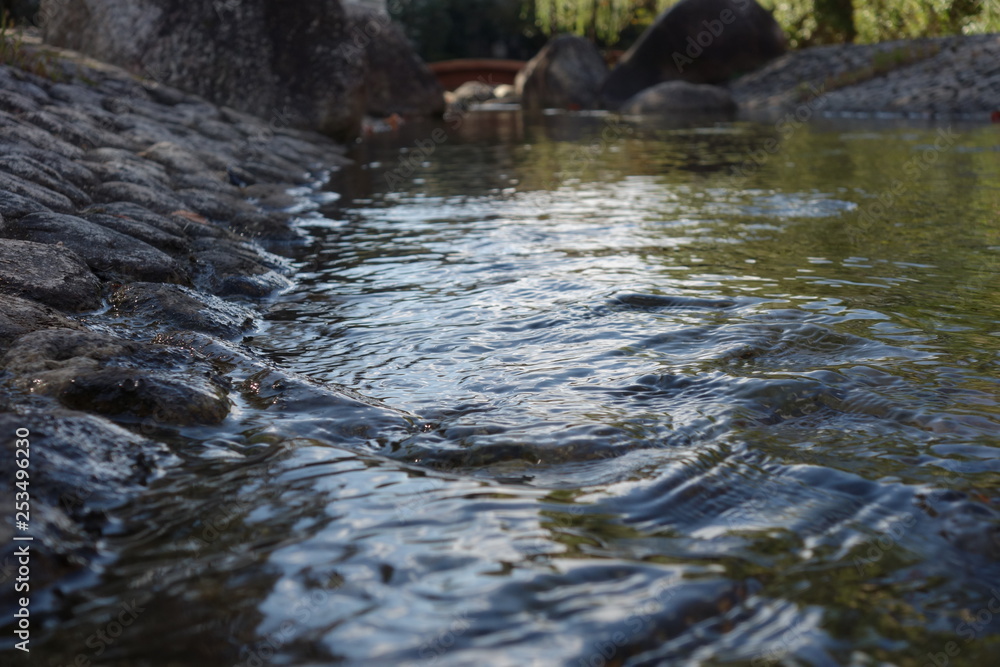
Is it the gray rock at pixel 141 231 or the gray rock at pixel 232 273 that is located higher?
the gray rock at pixel 141 231

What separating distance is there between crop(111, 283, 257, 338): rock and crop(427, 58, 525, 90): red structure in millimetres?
29429

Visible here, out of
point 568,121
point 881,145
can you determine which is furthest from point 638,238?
point 568,121

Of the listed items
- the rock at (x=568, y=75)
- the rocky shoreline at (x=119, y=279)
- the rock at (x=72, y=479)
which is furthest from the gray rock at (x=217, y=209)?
the rock at (x=568, y=75)

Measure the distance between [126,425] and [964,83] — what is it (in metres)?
17.0

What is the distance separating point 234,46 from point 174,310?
9939mm

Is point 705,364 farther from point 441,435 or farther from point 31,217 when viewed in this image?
point 31,217

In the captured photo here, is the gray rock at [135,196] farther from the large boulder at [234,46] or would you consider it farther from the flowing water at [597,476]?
the large boulder at [234,46]

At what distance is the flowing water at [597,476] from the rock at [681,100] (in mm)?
16619

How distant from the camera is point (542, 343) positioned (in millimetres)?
4160

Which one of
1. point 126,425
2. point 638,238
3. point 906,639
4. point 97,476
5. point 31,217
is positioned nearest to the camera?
point 906,639

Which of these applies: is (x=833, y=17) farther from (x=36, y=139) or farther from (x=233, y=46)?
(x=36, y=139)

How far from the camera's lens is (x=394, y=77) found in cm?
1989

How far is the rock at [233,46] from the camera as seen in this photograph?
1289 centimetres

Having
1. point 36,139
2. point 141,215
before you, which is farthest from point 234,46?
point 141,215
